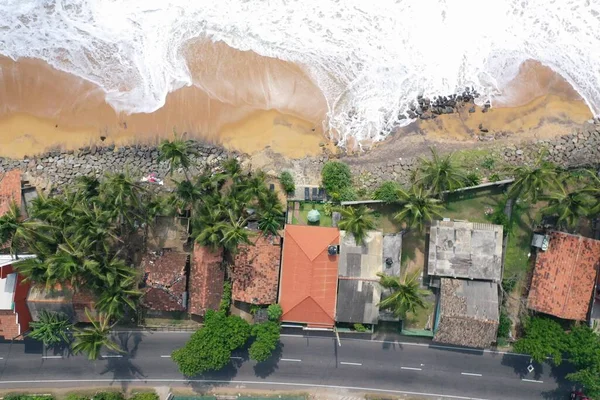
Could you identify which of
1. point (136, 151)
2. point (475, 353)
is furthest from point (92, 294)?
point (475, 353)

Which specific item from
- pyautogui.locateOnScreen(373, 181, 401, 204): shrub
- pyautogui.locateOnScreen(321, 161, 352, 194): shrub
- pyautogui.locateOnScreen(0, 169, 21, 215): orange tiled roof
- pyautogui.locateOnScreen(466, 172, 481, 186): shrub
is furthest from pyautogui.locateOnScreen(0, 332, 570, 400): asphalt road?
pyautogui.locateOnScreen(466, 172, 481, 186): shrub

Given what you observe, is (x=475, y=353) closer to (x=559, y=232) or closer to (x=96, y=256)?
(x=559, y=232)

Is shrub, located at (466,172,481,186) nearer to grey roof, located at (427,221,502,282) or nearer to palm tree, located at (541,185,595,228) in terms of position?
grey roof, located at (427,221,502,282)

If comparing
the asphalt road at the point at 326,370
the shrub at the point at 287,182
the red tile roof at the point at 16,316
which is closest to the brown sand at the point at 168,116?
the shrub at the point at 287,182

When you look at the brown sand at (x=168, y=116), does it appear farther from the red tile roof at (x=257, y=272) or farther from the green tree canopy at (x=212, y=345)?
the green tree canopy at (x=212, y=345)

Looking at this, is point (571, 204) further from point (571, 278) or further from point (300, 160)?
point (300, 160)

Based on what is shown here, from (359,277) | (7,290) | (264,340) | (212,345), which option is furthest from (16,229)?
(359,277)
